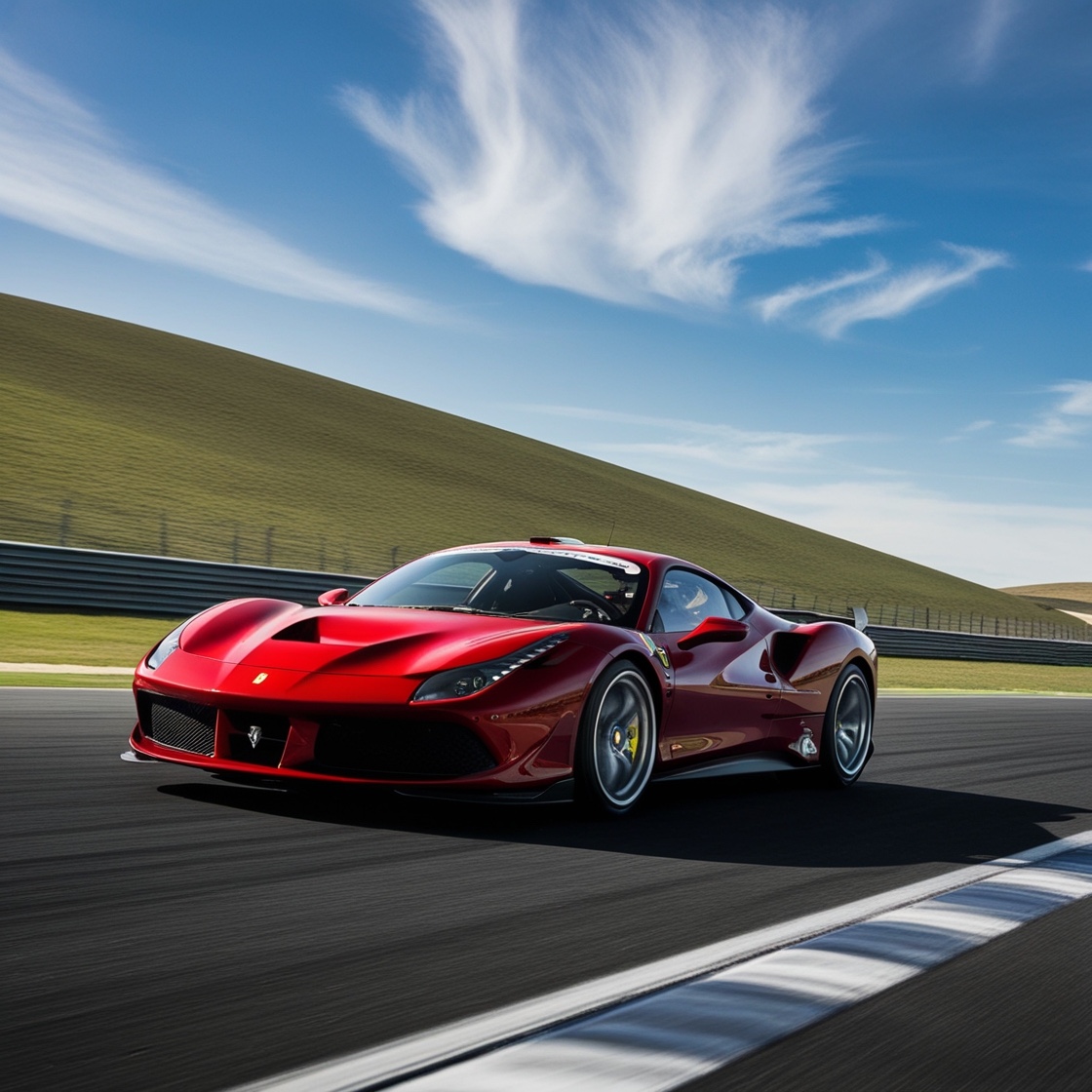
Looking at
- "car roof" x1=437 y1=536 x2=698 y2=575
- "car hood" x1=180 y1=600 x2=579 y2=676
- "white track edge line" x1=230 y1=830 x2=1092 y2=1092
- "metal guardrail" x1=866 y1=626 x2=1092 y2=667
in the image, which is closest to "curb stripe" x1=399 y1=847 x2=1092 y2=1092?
"white track edge line" x1=230 y1=830 x2=1092 y2=1092

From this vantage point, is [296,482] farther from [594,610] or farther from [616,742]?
[616,742]

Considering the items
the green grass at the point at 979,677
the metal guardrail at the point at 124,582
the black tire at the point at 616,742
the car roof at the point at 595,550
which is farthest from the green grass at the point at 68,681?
the green grass at the point at 979,677

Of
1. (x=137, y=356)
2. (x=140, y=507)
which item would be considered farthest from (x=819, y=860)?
(x=137, y=356)

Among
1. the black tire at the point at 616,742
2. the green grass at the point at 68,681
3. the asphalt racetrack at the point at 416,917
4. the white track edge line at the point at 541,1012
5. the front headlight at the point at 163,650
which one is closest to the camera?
the white track edge line at the point at 541,1012

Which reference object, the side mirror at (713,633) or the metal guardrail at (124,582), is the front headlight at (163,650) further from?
the metal guardrail at (124,582)

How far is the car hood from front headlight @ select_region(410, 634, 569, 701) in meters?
0.03

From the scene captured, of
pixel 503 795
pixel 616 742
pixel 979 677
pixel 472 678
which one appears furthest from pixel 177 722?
pixel 979 677

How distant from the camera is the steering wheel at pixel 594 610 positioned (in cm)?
632

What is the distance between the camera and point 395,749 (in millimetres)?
5156

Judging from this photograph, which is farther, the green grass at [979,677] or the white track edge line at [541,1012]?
the green grass at [979,677]

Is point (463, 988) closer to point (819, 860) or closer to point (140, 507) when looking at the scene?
point (819, 860)

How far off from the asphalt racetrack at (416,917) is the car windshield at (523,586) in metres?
0.91

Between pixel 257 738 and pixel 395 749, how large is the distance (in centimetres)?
52

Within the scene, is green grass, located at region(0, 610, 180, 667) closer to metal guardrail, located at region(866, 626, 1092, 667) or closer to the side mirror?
the side mirror
